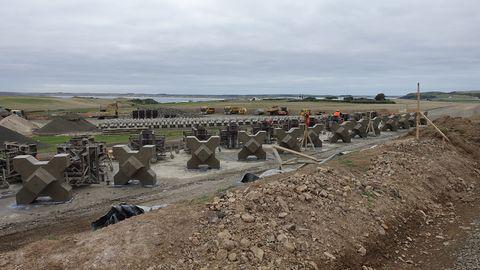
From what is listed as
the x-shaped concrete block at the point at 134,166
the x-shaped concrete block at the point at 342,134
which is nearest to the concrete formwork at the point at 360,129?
the x-shaped concrete block at the point at 342,134

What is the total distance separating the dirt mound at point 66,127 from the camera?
42.8 metres

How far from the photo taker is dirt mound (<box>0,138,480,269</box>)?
802cm

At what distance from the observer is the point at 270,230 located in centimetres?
930

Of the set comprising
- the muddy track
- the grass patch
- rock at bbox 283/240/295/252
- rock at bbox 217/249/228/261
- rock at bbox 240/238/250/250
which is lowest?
the muddy track

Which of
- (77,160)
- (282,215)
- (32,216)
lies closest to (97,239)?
(282,215)

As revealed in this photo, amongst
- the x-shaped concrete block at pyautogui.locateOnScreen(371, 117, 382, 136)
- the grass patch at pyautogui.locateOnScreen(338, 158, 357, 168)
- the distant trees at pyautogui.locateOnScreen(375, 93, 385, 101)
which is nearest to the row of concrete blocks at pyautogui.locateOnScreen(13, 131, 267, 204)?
the grass patch at pyautogui.locateOnScreen(338, 158, 357, 168)

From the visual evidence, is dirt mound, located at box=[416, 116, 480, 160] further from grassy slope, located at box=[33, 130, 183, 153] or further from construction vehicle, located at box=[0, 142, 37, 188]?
construction vehicle, located at box=[0, 142, 37, 188]

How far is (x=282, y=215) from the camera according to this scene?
10.0 metres

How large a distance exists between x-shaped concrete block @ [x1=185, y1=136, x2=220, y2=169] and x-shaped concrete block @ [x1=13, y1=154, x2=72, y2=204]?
685 centimetres

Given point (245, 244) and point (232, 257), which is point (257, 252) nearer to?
point (245, 244)

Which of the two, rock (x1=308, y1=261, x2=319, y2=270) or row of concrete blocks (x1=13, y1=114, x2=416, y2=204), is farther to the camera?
row of concrete blocks (x1=13, y1=114, x2=416, y2=204)

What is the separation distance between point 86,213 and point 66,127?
3166 centimetres

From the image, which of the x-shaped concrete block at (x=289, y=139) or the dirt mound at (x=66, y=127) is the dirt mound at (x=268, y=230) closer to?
the x-shaped concrete block at (x=289, y=139)

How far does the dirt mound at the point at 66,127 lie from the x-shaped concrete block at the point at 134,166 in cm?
2727
